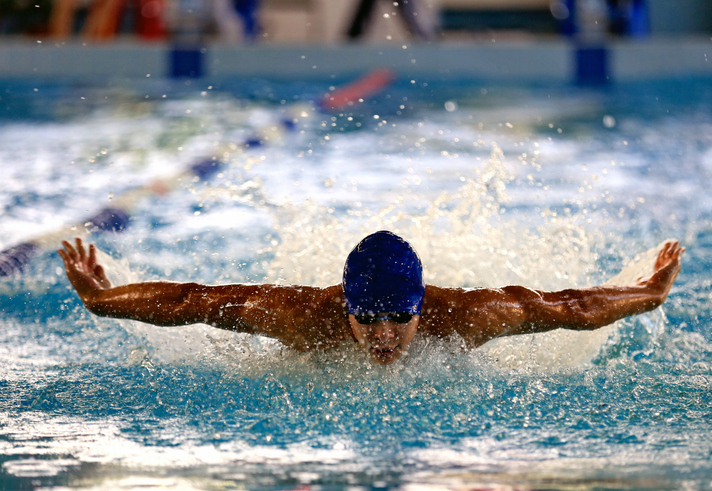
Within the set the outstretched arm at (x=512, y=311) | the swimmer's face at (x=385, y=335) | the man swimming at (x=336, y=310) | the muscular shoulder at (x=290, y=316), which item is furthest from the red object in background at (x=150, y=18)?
the swimmer's face at (x=385, y=335)

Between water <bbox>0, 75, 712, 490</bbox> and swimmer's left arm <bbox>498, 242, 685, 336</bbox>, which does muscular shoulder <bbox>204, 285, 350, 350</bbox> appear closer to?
water <bbox>0, 75, 712, 490</bbox>

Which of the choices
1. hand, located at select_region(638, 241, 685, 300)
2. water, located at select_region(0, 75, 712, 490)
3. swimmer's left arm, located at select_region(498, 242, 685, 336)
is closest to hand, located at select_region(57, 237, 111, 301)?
water, located at select_region(0, 75, 712, 490)

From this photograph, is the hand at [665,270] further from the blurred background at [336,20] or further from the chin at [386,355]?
the blurred background at [336,20]

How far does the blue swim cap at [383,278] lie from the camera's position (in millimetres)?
2066

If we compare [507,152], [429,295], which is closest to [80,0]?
[507,152]

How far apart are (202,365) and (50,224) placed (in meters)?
1.86

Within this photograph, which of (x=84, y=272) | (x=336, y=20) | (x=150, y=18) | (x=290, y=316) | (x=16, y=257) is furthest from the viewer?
(x=336, y=20)

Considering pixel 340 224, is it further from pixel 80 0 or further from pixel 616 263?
pixel 80 0

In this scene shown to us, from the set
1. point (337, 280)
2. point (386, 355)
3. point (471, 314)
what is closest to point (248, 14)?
point (337, 280)

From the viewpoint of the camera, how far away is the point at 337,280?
10.4 ft

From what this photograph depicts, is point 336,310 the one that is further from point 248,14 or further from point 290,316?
point 248,14

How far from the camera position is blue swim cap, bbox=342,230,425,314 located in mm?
2066

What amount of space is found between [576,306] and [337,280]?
110cm

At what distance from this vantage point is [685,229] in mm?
4012
